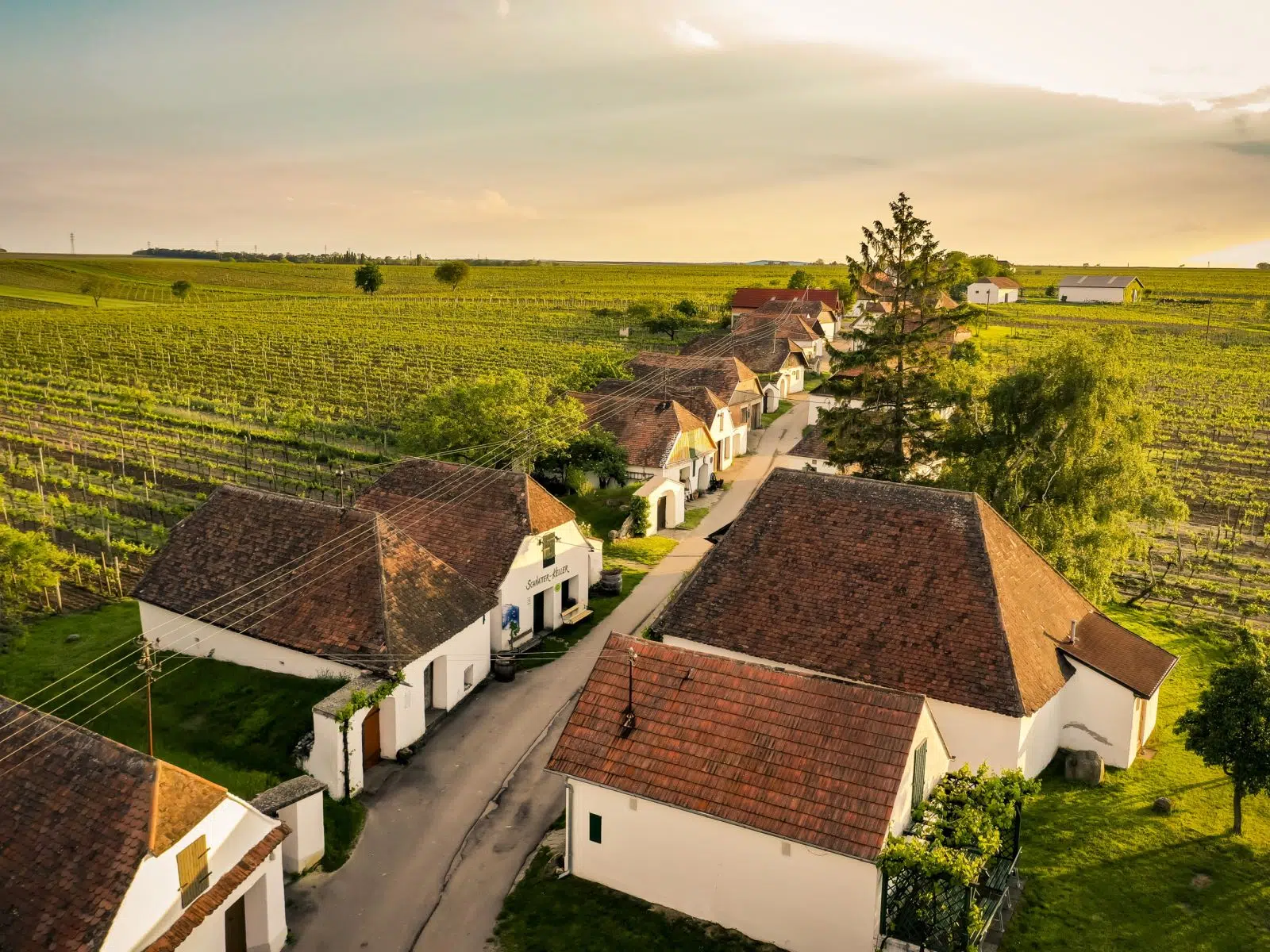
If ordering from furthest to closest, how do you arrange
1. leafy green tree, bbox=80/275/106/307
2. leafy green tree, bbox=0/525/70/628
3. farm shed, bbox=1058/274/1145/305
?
farm shed, bbox=1058/274/1145/305, leafy green tree, bbox=80/275/106/307, leafy green tree, bbox=0/525/70/628

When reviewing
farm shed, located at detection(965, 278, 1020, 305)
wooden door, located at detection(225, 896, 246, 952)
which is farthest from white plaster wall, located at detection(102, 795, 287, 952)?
farm shed, located at detection(965, 278, 1020, 305)

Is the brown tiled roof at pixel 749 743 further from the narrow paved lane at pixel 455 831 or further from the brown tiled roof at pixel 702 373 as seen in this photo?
the brown tiled roof at pixel 702 373

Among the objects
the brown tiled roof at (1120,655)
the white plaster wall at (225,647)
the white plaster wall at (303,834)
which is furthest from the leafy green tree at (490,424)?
the brown tiled roof at (1120,655)

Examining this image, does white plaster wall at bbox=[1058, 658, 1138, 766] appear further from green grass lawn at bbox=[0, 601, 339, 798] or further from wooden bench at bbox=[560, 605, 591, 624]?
green grass lawn at bbox=[0, 601, 339, 798]

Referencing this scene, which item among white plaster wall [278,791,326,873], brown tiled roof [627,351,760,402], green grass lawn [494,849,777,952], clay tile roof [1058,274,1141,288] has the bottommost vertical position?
green grass lawn [494,849,777,952]

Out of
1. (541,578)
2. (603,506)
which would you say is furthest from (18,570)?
(603,506)

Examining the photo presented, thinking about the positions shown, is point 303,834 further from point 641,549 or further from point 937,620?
point 641,549
